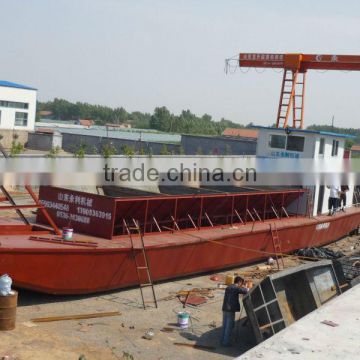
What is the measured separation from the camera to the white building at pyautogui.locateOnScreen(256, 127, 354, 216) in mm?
17641

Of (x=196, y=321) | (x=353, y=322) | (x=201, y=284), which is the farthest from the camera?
(x=201, y=284)

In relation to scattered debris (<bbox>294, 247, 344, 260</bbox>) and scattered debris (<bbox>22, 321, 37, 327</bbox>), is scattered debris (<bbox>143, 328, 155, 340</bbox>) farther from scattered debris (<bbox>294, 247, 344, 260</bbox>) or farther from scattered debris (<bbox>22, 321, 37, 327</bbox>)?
scattered debris (<bbox>294, 247, 344, 260</bbox>)

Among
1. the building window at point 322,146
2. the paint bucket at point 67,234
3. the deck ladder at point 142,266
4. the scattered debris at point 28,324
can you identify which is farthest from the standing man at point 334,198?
the scattered debris at point 28,324

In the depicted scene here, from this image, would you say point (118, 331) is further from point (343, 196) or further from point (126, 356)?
point (343, 196)

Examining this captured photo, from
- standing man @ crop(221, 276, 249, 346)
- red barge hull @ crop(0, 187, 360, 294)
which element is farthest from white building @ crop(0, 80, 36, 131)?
standing man @ crop(221, 276, 249, 346)

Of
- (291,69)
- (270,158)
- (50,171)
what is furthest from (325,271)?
(291,69)

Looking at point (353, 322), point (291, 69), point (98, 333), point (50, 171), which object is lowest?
point (98, 333)

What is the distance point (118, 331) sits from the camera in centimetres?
964

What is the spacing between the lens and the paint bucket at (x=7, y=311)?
9141 millimetres

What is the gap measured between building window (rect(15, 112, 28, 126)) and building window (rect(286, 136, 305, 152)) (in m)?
34.5

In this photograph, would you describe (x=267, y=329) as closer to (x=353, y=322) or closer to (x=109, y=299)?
(x=353, y=322)

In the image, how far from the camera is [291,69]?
86.0ft

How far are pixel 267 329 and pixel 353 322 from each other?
191 cm

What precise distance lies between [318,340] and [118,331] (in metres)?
3.81
